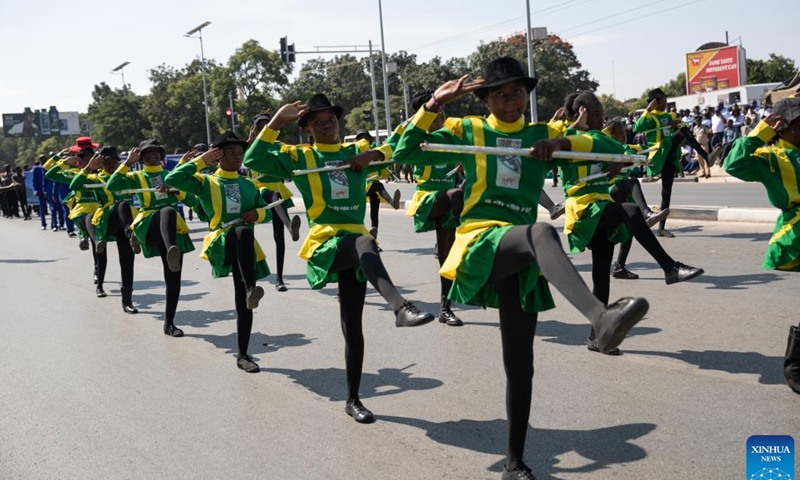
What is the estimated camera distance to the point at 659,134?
41.6ft

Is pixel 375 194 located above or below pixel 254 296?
above

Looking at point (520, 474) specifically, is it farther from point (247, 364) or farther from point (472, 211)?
point (247, 364)

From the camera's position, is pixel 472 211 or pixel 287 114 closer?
pixel 472 211

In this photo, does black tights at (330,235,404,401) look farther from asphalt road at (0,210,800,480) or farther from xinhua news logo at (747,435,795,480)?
xinhua news logo at (747,435,795,480)

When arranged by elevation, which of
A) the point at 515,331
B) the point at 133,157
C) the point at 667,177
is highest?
the point at 133,157

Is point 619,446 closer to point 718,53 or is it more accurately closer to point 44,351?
point 44,351

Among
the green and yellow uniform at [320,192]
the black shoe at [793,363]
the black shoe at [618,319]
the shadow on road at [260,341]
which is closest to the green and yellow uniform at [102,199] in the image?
the shadow on road at [260,341]

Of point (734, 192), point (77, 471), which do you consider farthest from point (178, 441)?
point (734, 192)

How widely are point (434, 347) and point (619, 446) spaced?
2.94m

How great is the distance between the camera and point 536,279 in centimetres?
436

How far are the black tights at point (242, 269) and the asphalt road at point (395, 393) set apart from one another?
14.6 inches

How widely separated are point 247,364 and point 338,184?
2143 millimetres

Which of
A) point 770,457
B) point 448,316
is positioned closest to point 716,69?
point 448,316

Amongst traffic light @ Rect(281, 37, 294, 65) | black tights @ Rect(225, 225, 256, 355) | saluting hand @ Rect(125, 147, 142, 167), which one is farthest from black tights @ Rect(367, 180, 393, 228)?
traffic light @ Rect(281, 37, 294, 65)
